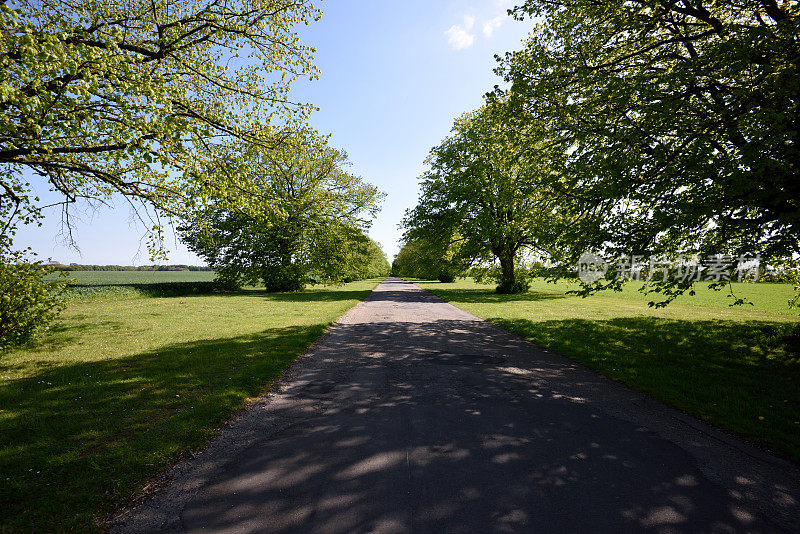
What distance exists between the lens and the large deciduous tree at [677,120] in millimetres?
6195

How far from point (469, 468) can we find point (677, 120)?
29.5ft

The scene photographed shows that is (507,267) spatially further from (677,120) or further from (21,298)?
(21,298)

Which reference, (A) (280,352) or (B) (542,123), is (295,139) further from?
(B) (542,123)

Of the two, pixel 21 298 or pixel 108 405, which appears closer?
pixel 108 405

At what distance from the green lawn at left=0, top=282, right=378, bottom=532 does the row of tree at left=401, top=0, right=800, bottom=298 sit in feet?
29.4

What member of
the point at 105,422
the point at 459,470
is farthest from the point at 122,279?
the point at 459,470

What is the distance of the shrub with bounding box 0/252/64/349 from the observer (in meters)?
7.62

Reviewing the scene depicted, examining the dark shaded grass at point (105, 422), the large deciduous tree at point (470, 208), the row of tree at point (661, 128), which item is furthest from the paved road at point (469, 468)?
the large deciduous tree at point (470, 208)

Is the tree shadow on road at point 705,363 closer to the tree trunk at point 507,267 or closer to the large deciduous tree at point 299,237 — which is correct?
the tree trunk at point 507,267

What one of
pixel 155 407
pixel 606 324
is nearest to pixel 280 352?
pixel 155 407

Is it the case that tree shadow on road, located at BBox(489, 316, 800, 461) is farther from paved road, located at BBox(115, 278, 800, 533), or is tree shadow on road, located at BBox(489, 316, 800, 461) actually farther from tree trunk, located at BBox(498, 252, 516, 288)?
tree trunk, located at BBox(498, 252, 516, 288)

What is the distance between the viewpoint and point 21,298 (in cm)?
776

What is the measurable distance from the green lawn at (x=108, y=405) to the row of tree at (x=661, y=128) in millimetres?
8965

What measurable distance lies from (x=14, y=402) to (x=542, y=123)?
13809 mm
